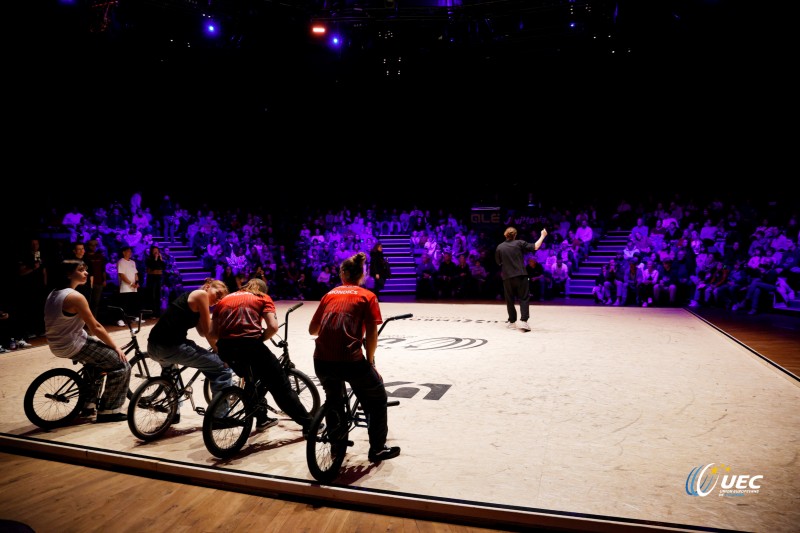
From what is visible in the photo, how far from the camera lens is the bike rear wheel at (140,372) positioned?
4.06 metres

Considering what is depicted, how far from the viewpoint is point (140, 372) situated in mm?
4266

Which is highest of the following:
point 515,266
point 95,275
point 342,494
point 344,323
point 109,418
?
point 344,323

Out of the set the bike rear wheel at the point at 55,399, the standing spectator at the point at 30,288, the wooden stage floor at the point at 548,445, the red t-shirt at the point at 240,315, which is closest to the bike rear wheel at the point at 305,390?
the wooden stage floor at the point at 548,445

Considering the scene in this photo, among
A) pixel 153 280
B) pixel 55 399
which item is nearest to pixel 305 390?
pixel 55 399

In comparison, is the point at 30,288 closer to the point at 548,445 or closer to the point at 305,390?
the point at 305,390

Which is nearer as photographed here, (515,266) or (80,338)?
(80,338)

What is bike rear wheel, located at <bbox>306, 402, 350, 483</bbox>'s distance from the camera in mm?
2793

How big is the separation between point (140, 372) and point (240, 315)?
1.66 metres

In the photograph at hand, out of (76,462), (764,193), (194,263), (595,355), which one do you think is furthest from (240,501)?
(764,193)

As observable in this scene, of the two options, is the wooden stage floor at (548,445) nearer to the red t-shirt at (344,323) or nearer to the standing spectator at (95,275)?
the red t-shirt at (344,323)

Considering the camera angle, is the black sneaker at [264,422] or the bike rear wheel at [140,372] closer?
the black sneaker at [264,422]

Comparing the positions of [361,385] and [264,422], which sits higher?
[361,385]

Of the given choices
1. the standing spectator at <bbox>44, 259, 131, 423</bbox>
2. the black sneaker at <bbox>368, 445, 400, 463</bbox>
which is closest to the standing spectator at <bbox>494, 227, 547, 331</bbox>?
the black sneaker at <bbox>368, 445, 400, 463</bbox>

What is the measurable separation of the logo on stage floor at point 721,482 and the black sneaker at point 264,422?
9.57ft
